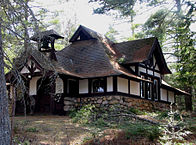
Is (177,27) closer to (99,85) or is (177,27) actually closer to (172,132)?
(99,85)

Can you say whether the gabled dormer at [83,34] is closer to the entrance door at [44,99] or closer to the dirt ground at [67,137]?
the entrance door at [44,99]

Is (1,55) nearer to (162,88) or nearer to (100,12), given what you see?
(100,12)

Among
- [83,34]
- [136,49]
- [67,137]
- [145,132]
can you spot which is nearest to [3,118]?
[67,137]

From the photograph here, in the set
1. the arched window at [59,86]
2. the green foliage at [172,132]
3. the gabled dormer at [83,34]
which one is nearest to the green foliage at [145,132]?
the green foliage at [172,132]

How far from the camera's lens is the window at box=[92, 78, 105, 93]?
18.2 meters

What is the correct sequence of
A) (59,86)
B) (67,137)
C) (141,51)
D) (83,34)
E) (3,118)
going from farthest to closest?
(83,34) → (141,51) → (59,86) → (67,137) → (3,118)

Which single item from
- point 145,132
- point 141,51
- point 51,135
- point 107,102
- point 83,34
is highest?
point 83,34

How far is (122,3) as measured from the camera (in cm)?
1734

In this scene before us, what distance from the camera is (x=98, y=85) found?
18422 millimetres

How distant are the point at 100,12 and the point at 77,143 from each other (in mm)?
11033

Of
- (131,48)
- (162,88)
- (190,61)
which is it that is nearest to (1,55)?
(190,61)

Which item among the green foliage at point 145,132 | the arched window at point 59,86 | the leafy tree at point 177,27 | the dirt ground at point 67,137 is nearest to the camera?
the dirt ground at point 67,137

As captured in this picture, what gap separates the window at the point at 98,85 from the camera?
59.8 feet

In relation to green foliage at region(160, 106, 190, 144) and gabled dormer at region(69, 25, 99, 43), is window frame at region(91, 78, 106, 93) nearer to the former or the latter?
gabled dormer at region(69, 25, 99, 43)
